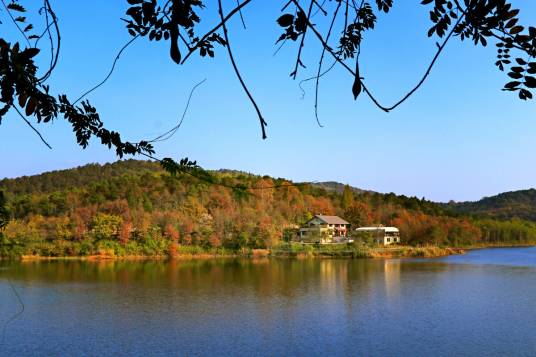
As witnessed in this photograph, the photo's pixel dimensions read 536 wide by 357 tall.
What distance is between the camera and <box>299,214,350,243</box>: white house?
37.2 meters

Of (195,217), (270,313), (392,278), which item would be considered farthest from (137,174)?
(270,313)

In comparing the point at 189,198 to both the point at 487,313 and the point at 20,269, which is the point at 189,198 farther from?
the point at 487,313

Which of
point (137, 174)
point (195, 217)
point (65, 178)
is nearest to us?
point (195, 217)

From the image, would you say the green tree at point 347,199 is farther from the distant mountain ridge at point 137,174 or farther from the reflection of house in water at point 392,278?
the reflection of house in water at point 392,278

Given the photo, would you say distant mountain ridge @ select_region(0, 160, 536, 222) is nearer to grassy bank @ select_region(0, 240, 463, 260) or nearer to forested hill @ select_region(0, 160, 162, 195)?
forested hill @ select_region(0, 160, 162, 195)

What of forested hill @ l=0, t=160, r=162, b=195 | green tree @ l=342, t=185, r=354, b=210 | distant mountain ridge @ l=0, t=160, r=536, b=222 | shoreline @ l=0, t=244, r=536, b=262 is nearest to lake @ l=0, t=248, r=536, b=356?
shoreline @ l=0, t=244, r=536, b=262

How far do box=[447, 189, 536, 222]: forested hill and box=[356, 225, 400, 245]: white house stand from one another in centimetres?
3627

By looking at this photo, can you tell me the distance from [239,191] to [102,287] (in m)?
18.2

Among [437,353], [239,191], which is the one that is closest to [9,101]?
[239,191]

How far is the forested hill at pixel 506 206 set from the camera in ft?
238

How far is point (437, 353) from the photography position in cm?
966

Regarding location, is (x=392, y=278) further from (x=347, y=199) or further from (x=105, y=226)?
(x=347, y=199)

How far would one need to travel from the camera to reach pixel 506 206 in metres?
79.0

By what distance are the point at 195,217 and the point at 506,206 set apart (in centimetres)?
5976
